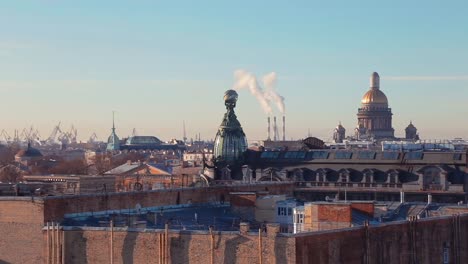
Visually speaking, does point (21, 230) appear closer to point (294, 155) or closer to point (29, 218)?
point (29, 218)

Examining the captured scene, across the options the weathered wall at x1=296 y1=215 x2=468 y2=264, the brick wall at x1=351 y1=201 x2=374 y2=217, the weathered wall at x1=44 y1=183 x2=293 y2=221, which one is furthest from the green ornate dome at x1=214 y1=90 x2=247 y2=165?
the weathered wall at x1=296 y1=215 x2=468 y2=264

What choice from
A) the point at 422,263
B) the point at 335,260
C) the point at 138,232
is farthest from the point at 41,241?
the point at 422,263

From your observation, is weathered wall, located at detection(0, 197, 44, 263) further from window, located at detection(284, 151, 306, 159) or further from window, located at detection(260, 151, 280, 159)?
window, located at detection(260, 151, 280, 159)

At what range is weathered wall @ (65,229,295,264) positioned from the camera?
131 feet

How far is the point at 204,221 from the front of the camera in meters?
52.7

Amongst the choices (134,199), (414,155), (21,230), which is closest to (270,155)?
(414,155)

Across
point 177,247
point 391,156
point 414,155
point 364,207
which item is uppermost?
point 414,155

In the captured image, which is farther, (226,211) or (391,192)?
(391,192)

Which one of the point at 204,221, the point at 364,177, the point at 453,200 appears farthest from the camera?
the point at 364,177

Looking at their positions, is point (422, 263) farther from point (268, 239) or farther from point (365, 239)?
point (268, 239)

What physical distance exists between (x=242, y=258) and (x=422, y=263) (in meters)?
10.3

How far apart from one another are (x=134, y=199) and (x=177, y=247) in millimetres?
11118

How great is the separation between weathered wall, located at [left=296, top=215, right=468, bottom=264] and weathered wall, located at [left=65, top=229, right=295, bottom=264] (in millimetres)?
1231

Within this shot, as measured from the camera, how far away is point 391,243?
4484 centimetres
